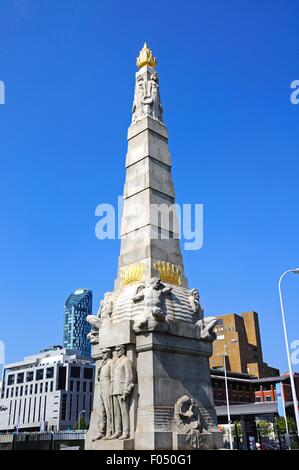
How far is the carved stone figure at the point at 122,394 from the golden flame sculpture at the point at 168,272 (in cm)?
366

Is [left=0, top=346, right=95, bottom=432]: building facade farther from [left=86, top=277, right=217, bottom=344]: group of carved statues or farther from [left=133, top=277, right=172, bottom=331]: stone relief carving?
[left=133, top=277, right=172, bottom=331]: stone relief carving

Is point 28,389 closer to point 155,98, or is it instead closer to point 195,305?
point 155,98

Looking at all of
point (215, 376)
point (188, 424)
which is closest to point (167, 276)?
point (188, 424)

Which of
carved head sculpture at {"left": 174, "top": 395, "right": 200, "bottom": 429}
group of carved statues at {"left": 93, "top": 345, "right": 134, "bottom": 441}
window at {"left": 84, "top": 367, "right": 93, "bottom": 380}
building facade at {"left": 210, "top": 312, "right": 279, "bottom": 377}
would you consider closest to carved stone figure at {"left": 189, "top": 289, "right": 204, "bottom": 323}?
carved head sculpture at {"left": 174, "top": 395, "right": 200, "bottom": 429}

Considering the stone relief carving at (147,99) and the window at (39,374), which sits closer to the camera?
the stone relief carving at (147,99)

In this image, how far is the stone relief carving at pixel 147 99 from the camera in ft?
69.7

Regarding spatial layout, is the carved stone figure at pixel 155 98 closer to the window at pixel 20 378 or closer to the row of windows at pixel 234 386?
the row of windows at pixel 234 386

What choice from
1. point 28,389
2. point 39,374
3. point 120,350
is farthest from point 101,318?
point 28,389

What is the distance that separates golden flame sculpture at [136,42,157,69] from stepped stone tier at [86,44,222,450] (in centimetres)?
446

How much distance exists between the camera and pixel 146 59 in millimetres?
22375

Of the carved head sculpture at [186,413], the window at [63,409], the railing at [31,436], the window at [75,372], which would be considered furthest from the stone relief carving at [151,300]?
the window at [75,372]
